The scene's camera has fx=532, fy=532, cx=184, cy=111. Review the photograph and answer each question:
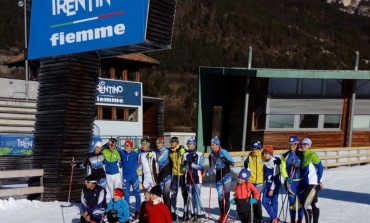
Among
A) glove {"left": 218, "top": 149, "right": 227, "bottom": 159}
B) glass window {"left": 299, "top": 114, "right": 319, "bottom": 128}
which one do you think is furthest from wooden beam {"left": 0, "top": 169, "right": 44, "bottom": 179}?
glass window {"left": 299, "top": 114, "right": 319, "bottom": 128}

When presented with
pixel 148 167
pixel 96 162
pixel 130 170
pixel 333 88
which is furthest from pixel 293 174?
pixel 333 88

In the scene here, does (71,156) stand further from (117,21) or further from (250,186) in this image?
(250,186)

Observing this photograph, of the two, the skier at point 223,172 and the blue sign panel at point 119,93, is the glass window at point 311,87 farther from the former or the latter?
the skier at point 223,172

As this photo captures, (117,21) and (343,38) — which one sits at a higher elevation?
(343,38)

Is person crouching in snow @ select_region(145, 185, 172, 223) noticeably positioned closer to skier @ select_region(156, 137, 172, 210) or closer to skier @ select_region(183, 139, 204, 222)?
skier @ select_region(183, 139, 204, 222)

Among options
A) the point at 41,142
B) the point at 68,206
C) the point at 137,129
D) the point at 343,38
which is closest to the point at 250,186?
the point at 68,206

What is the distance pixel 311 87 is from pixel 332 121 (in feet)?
7.04

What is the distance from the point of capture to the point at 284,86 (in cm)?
2661

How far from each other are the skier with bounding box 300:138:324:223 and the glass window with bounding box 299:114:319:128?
17.5 meters

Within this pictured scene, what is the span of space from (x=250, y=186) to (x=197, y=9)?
108 meters

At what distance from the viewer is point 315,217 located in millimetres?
9648

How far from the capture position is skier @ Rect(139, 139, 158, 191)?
36.7 ft

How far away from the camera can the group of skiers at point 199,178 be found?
9438 millimetres

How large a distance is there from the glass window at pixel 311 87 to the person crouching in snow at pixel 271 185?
→ 672 inches
